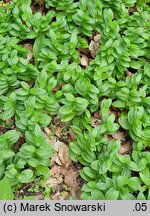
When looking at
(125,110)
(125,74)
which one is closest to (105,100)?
(125,110)

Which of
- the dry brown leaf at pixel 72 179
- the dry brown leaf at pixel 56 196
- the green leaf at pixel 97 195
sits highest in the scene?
the green leaf at pixel 97 195

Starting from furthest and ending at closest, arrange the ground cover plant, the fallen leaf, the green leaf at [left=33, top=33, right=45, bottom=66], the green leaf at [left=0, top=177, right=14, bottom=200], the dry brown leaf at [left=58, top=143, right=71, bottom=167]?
the green leaf at [left=33, top=33, right=45, bottom=66], the dry brown leaf at [left=58, top=143, right=71, bottom=167], the fallen leaf, the ground cover plant, the green leaf at [left=0, top=177, right=14, bottom=200]

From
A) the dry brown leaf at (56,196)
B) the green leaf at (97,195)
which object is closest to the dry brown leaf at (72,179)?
the dry brown leaf at (56,196)

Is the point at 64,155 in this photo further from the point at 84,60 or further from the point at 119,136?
the point at 84,60

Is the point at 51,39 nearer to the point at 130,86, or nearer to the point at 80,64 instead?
the point at 80,64

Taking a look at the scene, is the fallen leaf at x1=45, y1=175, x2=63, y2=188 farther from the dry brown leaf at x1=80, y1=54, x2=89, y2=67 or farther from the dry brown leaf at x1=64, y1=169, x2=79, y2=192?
the dry brown leaf at x1=80, y1=54, x2=89, y2=67

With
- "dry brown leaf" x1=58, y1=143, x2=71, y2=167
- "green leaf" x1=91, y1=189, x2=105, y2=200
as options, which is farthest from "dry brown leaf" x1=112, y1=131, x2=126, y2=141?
"green leaf" x1=91, y1=189, x2=105, y2=200

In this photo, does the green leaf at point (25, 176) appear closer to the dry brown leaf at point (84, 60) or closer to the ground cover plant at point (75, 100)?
the ground cover plant at point (75, 100)
